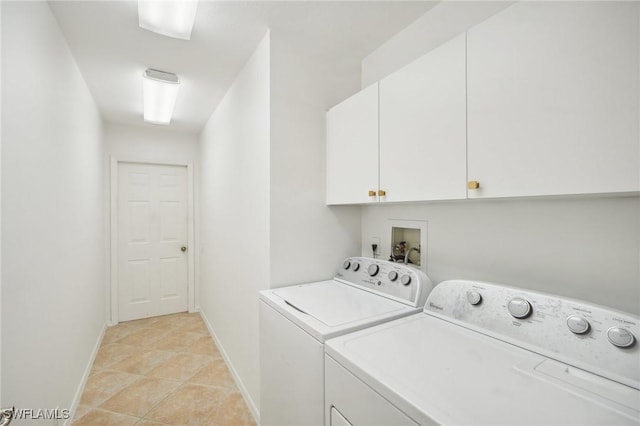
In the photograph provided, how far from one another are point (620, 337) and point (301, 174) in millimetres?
1565

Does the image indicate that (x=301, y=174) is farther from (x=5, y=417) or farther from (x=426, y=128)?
(x=5, y=417)

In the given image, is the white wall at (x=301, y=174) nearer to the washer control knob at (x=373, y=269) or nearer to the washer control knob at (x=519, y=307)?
the washer control knob at (x=373, y=269)

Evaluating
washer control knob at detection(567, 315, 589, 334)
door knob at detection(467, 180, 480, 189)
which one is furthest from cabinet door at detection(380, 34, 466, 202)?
washer control knob at detection(567, 315, 589, 334)

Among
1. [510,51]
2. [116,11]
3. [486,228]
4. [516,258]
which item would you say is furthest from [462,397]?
[116,11]

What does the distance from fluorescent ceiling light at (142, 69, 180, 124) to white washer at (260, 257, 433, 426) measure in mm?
1906

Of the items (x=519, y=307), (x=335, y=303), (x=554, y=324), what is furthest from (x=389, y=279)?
(x=554, y=324)

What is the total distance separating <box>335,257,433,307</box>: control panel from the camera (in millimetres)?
1461

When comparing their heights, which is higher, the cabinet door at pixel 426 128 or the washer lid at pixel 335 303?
the cabinet door at pixel 426 128

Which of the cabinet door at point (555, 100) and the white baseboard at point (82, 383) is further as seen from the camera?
the white baseboard at point (82, 383)

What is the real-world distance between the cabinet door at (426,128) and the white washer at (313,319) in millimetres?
482

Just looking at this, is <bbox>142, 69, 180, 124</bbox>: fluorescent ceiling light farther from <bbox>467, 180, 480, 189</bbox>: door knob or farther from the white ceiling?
<bbox>467, 180, 480, 189</bbox>: door knob

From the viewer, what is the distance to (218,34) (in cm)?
182

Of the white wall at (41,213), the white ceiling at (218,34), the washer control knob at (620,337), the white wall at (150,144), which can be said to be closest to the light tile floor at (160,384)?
the white wall at (41,213)

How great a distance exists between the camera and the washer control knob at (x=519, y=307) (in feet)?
3.43
